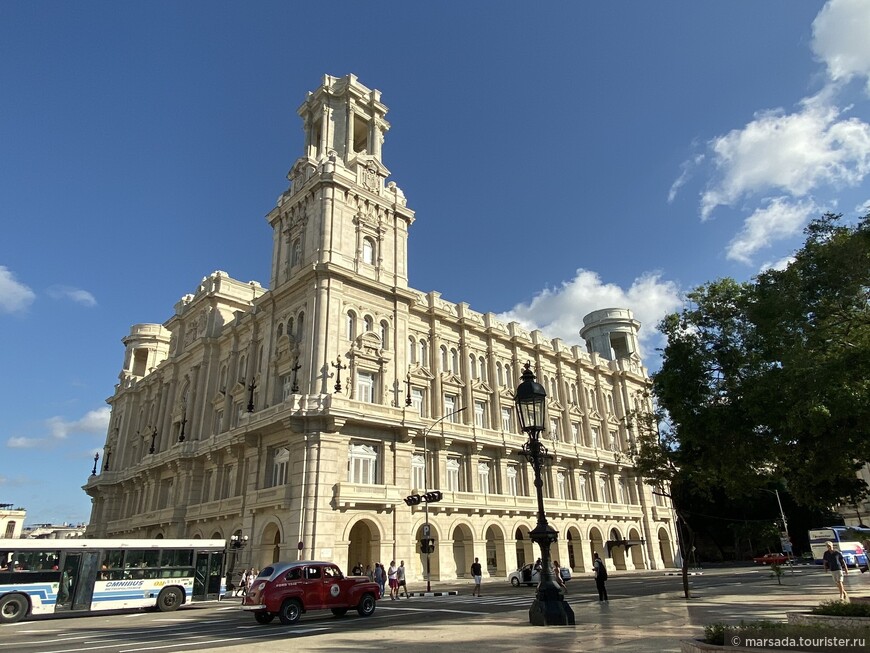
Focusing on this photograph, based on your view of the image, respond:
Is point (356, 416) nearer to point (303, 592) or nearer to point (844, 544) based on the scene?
point (303, 592)

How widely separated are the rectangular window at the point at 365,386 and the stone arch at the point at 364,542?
7.34 meters

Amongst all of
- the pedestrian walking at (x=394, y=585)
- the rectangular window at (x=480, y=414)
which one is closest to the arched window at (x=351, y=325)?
the rectangular window at (x=480, y=414)

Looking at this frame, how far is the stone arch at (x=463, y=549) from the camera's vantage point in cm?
3688

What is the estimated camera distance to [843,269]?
630 inches

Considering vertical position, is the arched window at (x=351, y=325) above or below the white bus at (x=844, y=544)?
above

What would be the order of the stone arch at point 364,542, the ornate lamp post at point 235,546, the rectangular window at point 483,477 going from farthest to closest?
the rectangular window at point 483,477 → the stone arch at point 364,542 → the ornate lamp post at point 235,546

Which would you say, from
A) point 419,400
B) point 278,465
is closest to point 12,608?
point 278,465

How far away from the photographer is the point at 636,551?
51.3m

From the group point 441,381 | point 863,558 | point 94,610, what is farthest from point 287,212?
point 863,558

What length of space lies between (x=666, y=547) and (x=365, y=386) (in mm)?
38302

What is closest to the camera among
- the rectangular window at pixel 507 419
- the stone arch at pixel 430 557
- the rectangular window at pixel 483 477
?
the stone arch at pixel 430 557

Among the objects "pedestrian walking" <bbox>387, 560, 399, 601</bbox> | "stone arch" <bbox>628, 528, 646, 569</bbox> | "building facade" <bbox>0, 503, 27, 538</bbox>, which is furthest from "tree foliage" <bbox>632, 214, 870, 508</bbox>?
"building facade" <bbox>0, 503, 27, 538</bbox>

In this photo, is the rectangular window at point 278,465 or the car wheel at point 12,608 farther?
the rectangular window at point 278,465

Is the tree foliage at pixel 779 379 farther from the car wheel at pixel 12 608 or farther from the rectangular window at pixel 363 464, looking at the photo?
the car wheel at pixel 12 608
